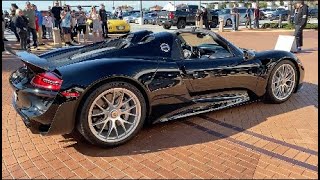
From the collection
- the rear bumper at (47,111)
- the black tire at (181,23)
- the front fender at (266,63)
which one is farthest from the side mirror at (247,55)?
the black tire at (181,23)

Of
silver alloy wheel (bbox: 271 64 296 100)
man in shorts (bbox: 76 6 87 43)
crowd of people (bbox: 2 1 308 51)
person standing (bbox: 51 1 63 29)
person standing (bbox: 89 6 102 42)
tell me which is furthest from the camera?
person standing (bbox: 89 6 102 42)

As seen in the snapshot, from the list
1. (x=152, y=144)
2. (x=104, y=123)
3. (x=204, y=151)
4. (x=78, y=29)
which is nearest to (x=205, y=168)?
(x=204, y=151)

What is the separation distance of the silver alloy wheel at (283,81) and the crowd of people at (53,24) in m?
8.30

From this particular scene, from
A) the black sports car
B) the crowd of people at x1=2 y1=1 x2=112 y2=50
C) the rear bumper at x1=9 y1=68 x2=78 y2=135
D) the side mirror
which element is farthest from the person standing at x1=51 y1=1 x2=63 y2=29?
the rear bumper at x1=9 y1=68 x2=78 y2=135

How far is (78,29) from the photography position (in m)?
14.2

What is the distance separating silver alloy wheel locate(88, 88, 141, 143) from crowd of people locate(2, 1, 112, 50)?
8.08 meters

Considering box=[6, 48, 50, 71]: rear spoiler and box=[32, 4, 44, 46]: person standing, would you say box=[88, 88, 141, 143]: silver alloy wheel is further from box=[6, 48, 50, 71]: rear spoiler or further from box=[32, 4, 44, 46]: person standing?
box=[32, 4, 44, 46]: person standing

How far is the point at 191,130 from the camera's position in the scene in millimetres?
4215

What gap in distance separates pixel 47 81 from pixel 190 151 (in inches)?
Answer: 65.2

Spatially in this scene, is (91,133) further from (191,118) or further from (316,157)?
(316,157)

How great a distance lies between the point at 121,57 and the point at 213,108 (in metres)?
1.45

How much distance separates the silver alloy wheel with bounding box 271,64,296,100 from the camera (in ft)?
16.8

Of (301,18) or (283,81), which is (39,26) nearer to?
(301,18)

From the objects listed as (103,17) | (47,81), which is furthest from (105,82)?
(103,17)
